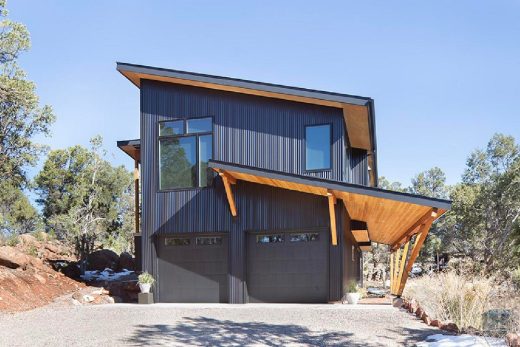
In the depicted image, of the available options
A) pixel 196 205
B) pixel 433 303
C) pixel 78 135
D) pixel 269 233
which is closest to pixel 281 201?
pixel 269 233

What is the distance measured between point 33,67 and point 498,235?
26.6m

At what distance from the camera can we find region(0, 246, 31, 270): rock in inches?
604

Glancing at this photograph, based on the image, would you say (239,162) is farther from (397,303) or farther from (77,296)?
(77,296)

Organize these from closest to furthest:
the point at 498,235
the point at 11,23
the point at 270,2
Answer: the point at 270,2 → the point at 11,23 → the point at 498,235

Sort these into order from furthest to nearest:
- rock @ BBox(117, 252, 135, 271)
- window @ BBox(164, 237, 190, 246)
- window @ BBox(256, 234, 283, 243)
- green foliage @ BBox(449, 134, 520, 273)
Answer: green foliage @ BBox(449, 134, 520, 273) → rock @ BBox(117, 252, 135, 271) → window @ BBox(164, 237, 190, 246) → window @ BBox(256, 234, 283, 243)

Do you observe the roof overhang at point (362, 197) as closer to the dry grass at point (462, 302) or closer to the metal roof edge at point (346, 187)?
the metal roof edge at point (346, 187)

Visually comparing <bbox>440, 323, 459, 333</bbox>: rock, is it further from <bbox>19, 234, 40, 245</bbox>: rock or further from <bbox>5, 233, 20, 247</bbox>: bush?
<bbox>19, 234, 40, 245</bbox>: rock

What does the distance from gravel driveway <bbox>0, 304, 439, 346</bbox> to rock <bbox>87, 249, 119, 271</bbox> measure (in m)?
9.94

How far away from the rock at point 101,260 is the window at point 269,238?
1049cm

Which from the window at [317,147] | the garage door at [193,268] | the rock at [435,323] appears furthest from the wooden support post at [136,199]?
the rock at [435,323]

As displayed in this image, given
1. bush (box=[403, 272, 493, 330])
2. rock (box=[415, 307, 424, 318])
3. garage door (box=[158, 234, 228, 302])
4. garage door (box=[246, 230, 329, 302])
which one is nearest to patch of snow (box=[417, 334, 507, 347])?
bush (box=[403, 272, 493, 330])

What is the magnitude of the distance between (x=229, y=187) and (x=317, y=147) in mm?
2640

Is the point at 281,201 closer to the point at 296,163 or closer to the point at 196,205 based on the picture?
the point at 296,163

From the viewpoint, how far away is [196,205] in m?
14.8
